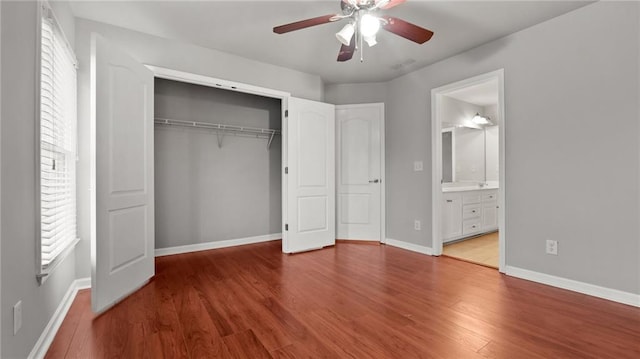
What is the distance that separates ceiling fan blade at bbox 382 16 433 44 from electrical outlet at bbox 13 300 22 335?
8.95 feet

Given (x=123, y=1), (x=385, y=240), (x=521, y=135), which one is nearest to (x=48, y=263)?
(x=123, y=1)

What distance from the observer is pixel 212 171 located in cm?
396

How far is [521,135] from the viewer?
2.86 metres

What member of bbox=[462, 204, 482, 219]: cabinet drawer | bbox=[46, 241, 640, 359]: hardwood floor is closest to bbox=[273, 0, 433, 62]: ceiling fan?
bbox=[46, 241, 640, 359]: hardwood floor

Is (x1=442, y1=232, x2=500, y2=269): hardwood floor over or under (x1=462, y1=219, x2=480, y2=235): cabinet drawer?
under

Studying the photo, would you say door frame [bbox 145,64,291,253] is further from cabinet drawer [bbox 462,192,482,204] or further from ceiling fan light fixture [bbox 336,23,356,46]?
cabinet drawer [bbox 462,192,482,204]

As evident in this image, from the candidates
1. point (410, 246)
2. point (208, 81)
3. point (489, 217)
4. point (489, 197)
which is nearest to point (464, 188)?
point (489, 197)

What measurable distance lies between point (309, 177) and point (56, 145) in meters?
2.57

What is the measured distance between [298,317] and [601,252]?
257 cm

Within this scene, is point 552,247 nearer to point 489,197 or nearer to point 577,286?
point 577,286

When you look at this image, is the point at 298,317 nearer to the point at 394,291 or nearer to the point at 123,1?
the point at 394,291

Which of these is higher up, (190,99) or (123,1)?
(123,1)

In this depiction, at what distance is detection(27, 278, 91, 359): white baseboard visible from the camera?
1.60m

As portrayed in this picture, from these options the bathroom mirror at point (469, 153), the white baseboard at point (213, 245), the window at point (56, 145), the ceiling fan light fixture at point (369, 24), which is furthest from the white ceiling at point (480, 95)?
the window at point (56, 145)
